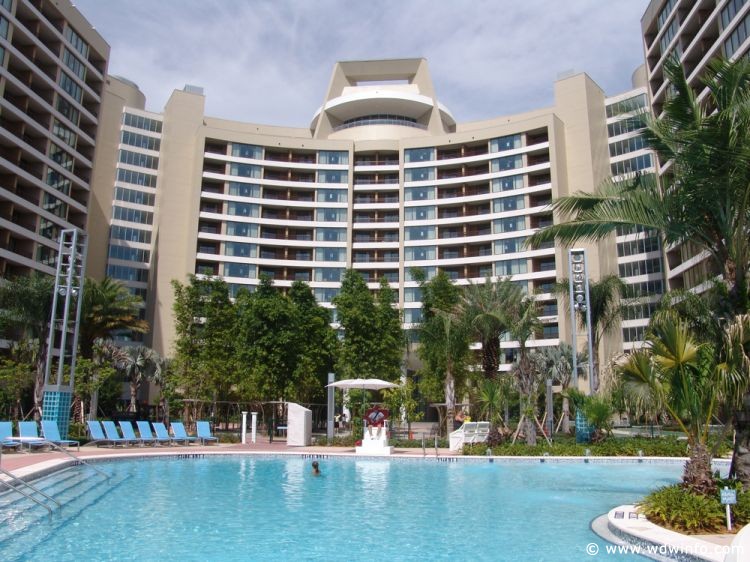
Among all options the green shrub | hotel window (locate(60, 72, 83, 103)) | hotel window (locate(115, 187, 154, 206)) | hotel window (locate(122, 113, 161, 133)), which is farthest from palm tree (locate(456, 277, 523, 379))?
hotel window (locate(122, 113, 161, 133))

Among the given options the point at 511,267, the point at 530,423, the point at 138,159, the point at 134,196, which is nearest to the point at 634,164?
the point at 511,267

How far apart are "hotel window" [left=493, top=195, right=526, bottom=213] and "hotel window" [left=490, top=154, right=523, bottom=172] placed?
3668mm

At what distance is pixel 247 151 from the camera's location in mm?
74938

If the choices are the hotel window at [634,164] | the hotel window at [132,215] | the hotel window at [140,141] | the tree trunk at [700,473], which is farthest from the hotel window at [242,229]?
the tree trunk at [700,473]

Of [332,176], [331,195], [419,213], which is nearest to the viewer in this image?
[419,213]

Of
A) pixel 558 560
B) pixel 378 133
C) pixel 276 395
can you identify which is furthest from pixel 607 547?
pixel 378 133

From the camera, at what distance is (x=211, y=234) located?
70.8 m

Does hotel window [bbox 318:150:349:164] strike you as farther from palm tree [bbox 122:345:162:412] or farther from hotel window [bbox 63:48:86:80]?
palm tree [bbox 122:345:162:412]

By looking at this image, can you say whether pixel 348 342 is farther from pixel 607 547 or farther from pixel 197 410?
pixel 607 547

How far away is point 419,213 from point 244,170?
21.9 metres

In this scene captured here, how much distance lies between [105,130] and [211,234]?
19.4 meters

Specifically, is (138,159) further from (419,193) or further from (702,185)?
(702,185)

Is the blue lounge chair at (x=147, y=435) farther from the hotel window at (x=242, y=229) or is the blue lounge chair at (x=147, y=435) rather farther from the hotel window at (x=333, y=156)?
the hotel window at (x=333, y=156)

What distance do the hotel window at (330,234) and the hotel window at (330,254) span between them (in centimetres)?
129
